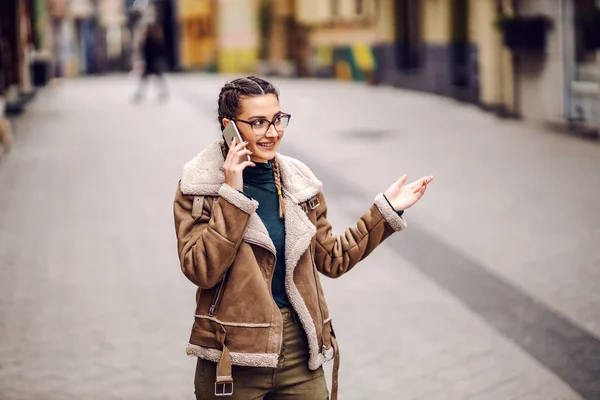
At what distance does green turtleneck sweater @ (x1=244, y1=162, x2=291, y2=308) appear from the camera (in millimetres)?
2852

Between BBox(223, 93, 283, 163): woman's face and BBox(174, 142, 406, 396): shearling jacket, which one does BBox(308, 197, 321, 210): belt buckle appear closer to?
BBox(174, 142, 406, 396): shearling jacket

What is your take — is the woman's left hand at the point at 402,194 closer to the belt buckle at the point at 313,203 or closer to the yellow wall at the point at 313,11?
the belt buckle at the point at 313,203

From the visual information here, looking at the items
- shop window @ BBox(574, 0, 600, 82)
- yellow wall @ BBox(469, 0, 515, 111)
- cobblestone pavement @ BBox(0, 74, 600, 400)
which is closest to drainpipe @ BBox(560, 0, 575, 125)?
shop window @ BBox(574, 0, 600, 82)

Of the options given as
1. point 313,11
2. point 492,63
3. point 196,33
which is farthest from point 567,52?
point 196,33

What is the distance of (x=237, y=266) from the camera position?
9.16ft

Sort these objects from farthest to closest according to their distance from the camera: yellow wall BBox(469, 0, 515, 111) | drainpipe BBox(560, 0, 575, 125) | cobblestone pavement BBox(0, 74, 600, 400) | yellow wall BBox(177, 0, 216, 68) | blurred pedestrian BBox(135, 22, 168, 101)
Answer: yellow wall BBox(177, 0, 216, 68), blurred pedestrian BBox(135, 22, 168, 101), yellow wall BBox(469, 0, 515, 111), drainpipe BBox(560, 0, 575, 125), cobblestone pavement BBox(0, 74, 600, 400)

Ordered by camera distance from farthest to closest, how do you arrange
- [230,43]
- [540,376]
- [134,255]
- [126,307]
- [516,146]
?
[230,43] < [516,146] < [134,255] < [126,307] < [540,376]

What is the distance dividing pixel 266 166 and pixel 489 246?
204 inches

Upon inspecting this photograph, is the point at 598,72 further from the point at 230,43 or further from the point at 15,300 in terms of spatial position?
the point at 230,43

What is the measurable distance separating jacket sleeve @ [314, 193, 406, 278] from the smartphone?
0.38 m

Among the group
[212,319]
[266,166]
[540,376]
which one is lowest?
[540,376]

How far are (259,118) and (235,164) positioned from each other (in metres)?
0.14

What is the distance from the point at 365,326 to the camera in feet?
18.9

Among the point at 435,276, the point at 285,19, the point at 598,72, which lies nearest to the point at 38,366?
the point at 435,276
